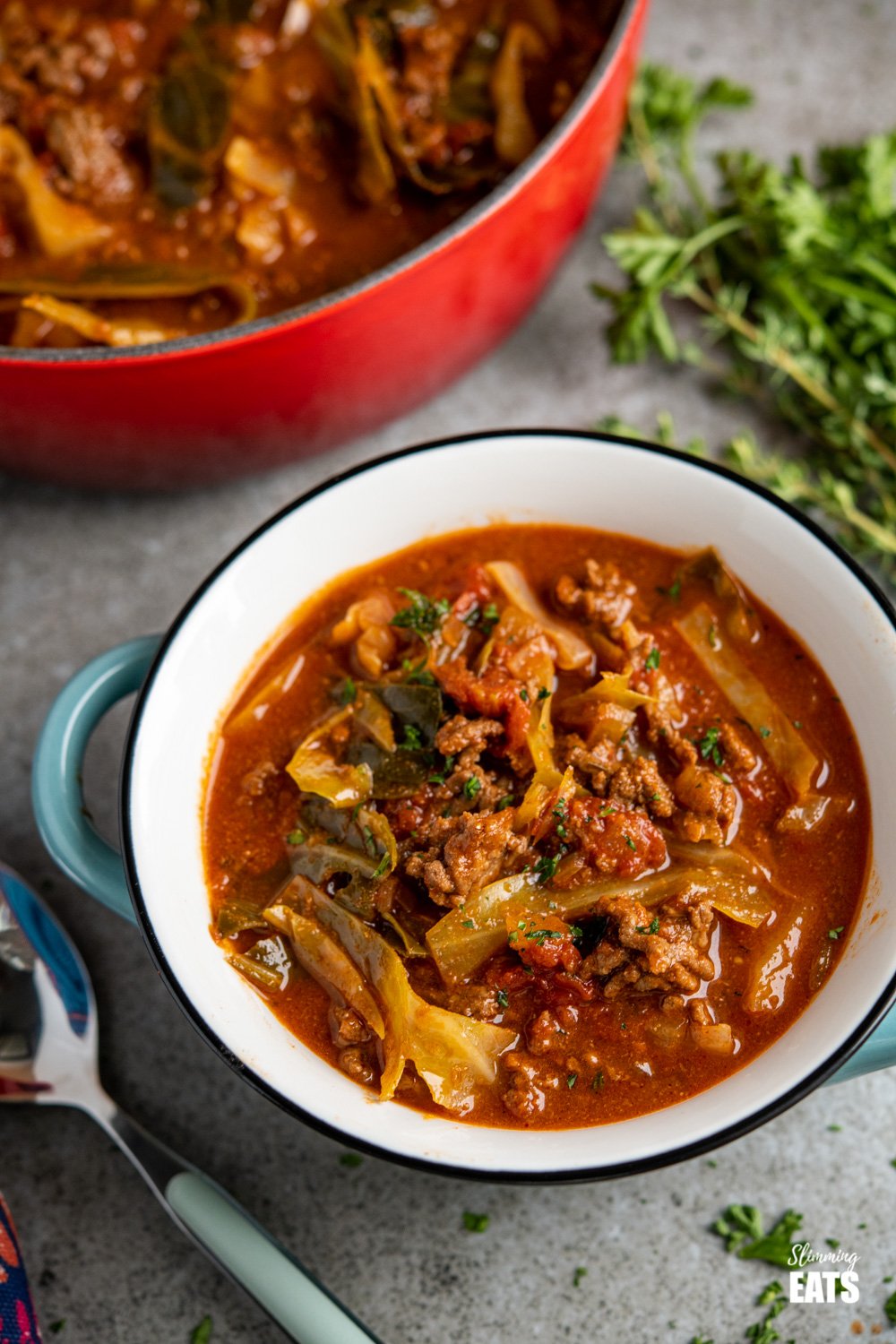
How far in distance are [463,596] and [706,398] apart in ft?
5.32

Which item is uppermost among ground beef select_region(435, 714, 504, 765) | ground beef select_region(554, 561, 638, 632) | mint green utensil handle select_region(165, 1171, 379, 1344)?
ground beef select_region(554, 561, 638, 632)

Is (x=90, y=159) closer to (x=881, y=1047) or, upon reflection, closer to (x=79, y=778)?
(x=79, y=778)

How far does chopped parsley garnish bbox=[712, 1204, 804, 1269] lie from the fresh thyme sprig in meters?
2.12

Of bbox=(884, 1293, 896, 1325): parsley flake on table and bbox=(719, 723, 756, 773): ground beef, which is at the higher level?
bbox=(719, 723, 756, 773): ground beef

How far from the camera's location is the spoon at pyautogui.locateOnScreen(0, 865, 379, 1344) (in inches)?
138

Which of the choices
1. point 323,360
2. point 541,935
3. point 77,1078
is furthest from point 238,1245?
point 323,360

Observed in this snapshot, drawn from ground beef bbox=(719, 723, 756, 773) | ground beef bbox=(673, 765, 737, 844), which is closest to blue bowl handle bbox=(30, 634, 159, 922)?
ground beef bbox=(673, 765, 737, 844)

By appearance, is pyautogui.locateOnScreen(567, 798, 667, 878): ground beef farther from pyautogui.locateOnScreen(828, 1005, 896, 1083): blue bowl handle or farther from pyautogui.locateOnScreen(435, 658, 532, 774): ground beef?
pyautogui.locateOnScreen(828, 1005, 896, 1083): blue bowl handle

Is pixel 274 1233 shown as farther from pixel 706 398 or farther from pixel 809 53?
pixel 809 53

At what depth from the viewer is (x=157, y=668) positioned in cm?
339

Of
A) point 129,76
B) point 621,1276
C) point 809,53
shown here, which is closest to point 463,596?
point 621,1276

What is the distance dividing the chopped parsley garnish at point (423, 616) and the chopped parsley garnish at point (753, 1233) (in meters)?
1.90

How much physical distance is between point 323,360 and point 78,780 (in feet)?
4.66

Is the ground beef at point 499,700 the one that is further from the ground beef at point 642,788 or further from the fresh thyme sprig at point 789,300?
the fresh thyme sprig at point 789,300
